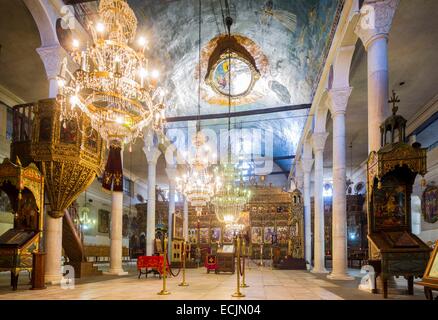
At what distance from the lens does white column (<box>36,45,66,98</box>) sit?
28.4 feet

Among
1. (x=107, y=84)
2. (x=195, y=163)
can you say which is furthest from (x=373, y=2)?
(x=195, y=163)

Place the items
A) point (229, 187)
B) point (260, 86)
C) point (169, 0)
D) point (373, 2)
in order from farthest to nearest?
1. point (260, 86)
2. point (229, 187)
3. point (169, 0)
4. point (373, 2)

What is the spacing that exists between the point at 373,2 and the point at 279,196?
20.2 metres

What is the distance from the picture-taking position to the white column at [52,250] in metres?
8.16

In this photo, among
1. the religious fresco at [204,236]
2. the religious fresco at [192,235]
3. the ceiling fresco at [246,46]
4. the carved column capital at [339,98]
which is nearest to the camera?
the carved column capital at [339,98]

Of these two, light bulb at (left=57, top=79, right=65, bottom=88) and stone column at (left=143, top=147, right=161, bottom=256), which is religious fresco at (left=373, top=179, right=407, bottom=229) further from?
stone column at (left=143, top=147, right=161, bottom=256)

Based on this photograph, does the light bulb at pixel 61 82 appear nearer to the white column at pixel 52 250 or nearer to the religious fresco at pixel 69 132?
the religious fresco at pixel 69 132

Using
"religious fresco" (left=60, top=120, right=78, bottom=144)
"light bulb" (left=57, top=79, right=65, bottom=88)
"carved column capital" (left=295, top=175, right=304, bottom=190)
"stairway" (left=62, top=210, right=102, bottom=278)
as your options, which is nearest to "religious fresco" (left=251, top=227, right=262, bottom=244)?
"carved column capital" (left=295, top=175, right=304, bottom=190)

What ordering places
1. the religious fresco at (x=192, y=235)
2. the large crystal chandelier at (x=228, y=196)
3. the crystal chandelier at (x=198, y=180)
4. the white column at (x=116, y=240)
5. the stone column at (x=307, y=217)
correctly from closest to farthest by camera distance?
the white column at (x=116, y=240) → the crystal chandelier at (x=198, y=180) → the large crystal chandelier at (x=228, y=196) → the stone column at (x=307, y=217) → the religious fresco at (x=192, y=235)

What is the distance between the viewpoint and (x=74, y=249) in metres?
9.98

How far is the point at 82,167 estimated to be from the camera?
8188 mm

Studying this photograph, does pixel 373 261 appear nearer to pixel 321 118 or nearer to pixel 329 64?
pixel 329 64

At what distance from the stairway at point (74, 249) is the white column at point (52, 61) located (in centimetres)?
306

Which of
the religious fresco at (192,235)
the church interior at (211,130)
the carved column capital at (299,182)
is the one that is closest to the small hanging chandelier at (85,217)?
the church interior at (211,130)
